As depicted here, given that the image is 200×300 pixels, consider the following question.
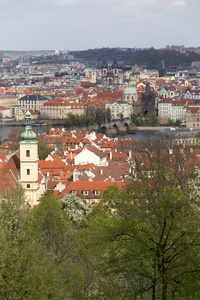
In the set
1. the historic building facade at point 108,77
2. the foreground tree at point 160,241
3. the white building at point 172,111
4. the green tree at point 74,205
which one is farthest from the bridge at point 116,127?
the foreground tree at point 160,241

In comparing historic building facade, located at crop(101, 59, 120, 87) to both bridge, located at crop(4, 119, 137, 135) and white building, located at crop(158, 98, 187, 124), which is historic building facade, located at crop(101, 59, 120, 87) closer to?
white building, located at crop(158, 98, 187, 124)

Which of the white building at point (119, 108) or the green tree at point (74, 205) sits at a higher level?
the green tree at point (74, 205)

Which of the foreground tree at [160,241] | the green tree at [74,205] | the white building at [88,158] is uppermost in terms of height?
the foreground tree at [160,241]

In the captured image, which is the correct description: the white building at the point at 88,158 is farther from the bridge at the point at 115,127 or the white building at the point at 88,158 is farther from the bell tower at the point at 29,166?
the bridge at the point at 115,127

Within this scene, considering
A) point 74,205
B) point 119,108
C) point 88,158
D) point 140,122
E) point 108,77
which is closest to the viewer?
point 74,205

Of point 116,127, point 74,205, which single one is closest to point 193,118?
point 116,127

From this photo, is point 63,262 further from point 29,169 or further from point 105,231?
point 29,169

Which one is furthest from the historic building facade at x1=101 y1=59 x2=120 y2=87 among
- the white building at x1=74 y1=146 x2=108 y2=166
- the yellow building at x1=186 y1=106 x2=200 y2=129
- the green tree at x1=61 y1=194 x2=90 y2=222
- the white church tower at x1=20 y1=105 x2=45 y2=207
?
the green tree at x1=61 y1=194 x2=90 y2=222

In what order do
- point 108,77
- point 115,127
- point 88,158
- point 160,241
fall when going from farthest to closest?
point 108,77
point 115,127
point 88,158
point 160,241

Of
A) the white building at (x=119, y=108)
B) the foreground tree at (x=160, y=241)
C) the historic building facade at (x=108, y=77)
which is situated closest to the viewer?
the foreground tree at (x=160, y=241)

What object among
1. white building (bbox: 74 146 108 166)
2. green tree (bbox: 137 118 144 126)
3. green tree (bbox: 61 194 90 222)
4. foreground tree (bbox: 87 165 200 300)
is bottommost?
green tree (bbox: 137 118 144 126)

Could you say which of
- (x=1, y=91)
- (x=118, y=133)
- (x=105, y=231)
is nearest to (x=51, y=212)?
(x=105, y=231)

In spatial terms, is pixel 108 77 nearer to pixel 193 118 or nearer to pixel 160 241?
pixel 193 118

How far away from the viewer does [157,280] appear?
13.0 meters
